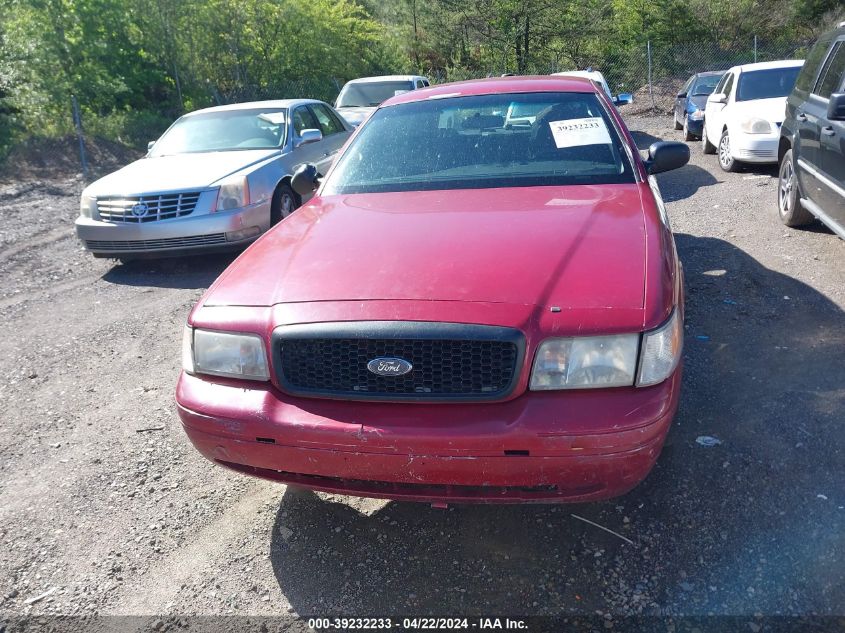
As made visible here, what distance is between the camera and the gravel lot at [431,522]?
8.04ft

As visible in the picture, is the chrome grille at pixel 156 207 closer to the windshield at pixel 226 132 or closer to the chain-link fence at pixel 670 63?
the windshield at pixel 226 132

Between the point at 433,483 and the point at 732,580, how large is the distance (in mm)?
1080

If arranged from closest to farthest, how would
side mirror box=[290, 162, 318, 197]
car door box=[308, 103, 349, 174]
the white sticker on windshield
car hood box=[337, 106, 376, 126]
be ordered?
the white sticker on windshield < side mirror box=[290, 162, 318, 197] < car door box=[308, 103, 349, 174] < car hood box=[337, 106, 376, 126]

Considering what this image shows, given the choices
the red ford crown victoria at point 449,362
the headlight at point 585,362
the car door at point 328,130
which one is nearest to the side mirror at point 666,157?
the red ford crown victoria at point 449,362

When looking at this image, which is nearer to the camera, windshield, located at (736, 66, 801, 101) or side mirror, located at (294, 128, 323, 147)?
side mirror, located at (294, 128, 323, 147)

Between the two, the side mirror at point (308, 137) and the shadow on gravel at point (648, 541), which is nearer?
the shadow on gravel at point (648, 541)

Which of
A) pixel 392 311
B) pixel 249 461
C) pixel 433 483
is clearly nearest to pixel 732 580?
pixel 433 483

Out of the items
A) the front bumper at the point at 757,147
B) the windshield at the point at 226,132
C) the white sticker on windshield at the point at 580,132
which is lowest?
the front bumper at the point at 757,147

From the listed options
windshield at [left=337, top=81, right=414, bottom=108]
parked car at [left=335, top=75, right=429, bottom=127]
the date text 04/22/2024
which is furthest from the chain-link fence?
the date text 04/22/2024

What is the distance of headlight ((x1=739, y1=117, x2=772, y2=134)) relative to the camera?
956 cm

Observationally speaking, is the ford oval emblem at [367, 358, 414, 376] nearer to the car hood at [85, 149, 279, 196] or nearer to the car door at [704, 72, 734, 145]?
the car hood at [85, 149, 279, 196]

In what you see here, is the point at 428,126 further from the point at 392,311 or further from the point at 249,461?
the point at 249,461

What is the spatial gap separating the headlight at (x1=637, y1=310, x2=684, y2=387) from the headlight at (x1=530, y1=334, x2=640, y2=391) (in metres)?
0.03

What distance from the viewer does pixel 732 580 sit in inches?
95.1
